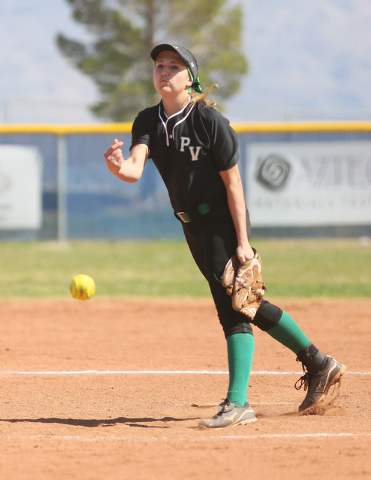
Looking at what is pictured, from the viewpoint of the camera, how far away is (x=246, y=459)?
2.68 meters

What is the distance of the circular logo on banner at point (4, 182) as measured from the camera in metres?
12.0

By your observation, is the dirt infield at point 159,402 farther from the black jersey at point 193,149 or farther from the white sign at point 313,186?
the white sign at point 313,186

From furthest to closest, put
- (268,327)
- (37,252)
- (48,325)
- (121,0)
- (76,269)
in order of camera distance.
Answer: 1. (121,0)
2. (37,252)
3. (76,269)
4. (48,325)
5. (268,327)

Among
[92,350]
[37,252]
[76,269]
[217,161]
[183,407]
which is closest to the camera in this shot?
[217,161]

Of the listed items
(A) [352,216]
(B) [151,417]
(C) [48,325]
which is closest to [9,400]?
(B) [151,417]

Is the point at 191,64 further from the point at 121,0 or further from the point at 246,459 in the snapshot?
the point at 121,0

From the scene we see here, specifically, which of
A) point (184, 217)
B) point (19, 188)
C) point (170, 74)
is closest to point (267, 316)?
point (184, 217)

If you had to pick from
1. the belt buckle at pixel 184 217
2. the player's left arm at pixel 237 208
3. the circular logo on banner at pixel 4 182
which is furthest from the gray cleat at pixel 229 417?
the circular logo on banner at pixel 4 182

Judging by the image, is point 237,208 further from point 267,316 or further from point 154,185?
point 154,185

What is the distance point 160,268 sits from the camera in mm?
10617

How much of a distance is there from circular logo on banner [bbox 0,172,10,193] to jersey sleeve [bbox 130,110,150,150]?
9.20 m

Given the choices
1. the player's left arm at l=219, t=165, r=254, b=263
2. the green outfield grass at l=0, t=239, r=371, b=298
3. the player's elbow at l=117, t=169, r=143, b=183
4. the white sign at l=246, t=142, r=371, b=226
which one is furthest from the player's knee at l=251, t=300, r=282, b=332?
the white sign at l=246, t=142, r=371, b=226

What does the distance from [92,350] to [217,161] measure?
2714mm

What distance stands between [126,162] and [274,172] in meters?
8.08
